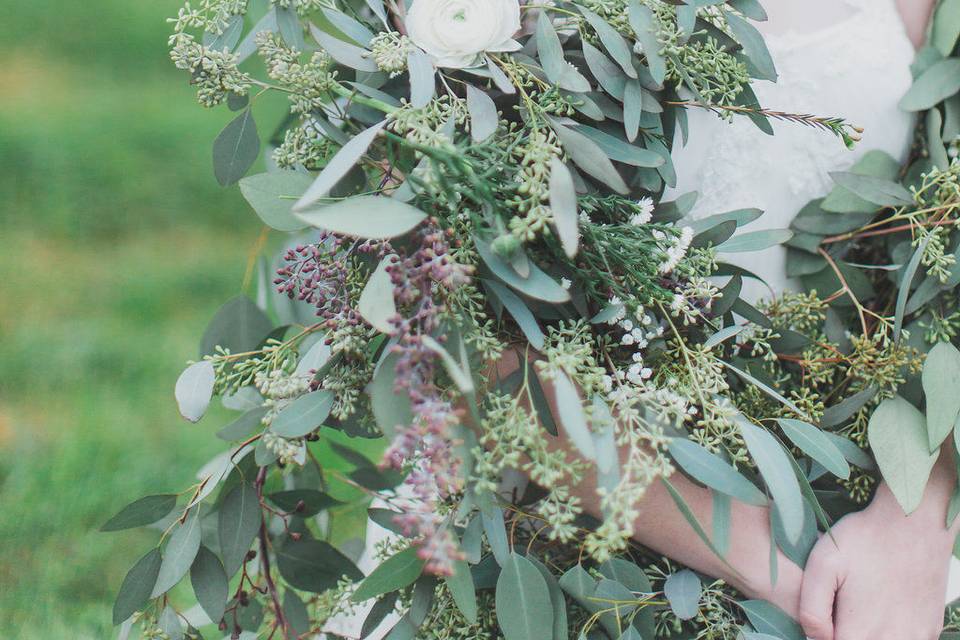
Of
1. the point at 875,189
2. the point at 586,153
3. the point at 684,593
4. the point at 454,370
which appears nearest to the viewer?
the point at 454,370

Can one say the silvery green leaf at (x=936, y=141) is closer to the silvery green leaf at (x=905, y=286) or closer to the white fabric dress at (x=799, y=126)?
the white fabric dress at (x=799, y=126)

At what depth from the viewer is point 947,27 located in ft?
3.47

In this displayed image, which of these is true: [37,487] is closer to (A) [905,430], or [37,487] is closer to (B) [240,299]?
(B) [240,299]

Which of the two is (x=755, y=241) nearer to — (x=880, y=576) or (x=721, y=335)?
(x=721, y=335)

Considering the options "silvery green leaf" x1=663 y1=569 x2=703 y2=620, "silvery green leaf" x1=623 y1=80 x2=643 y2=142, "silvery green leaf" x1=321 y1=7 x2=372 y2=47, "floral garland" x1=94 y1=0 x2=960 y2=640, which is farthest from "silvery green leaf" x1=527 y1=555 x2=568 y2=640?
"silvery green leaf" x1=321 y1=7 x2=372 y2=47

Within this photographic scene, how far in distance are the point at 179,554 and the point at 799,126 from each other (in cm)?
85

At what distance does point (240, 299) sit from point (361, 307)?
24.3 inches

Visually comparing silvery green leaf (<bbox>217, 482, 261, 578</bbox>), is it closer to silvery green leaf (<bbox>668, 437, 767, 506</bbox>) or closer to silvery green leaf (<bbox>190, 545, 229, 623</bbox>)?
silvery green leaf (<bbox>190, 545, 229, 623</bbox>)

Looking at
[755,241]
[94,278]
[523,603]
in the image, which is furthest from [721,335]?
[94,278]

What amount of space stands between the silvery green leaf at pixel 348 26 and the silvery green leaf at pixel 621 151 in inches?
9.2

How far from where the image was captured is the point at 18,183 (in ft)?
7.25

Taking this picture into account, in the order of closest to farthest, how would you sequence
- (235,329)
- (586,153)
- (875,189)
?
1. (586,153)
2. (875,189)
3. (235,329)

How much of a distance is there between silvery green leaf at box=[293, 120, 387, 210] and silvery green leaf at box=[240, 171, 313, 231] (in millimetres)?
76

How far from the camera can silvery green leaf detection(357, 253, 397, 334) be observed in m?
0.65
